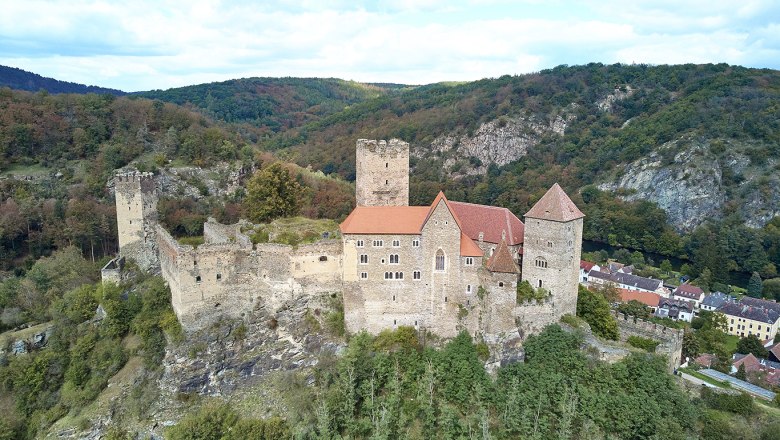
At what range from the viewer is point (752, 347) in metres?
48.8

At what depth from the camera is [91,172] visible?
59.0 meters

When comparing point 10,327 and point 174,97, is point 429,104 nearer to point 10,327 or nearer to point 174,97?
point 174,97

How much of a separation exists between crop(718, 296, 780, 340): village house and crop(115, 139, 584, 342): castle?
3405cm

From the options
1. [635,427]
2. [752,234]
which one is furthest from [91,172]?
[752,234]

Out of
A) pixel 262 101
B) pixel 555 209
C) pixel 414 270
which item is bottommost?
pixel 414 270

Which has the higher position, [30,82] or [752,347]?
[30,82]

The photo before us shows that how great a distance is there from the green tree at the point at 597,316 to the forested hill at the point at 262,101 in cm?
10985

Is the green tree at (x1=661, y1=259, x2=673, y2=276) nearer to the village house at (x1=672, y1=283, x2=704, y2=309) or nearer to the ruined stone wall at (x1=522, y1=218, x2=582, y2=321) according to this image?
the village house at (x1=672, y1=283, x2=704, y2=309)

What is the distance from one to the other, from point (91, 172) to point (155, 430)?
3772cm

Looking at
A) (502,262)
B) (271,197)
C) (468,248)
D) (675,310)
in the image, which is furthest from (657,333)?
(271,197)

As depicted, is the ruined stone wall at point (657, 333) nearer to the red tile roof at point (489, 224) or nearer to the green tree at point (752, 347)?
the red tile roof at point (489, 224)

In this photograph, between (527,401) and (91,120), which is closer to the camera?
(527,401)

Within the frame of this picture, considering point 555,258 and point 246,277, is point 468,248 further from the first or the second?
point 246,277

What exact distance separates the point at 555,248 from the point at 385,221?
33.8 ft
